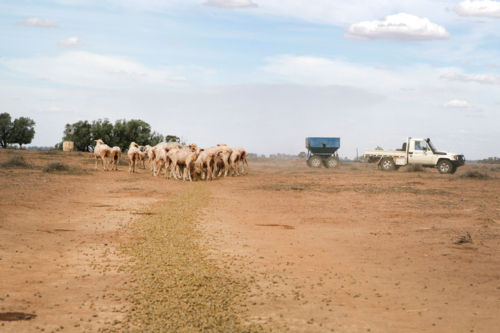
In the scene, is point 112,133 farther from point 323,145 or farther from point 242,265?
point 242,265

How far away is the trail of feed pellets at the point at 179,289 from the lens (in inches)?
229

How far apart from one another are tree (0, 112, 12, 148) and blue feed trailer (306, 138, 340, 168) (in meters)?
41.2

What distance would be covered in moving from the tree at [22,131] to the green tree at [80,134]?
250 inches

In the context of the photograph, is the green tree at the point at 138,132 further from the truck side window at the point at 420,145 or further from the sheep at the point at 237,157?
the truck side window at the point at 420,145

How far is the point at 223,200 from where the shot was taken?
1864cm

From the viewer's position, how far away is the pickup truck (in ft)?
121

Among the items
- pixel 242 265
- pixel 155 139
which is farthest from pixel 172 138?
pixel 242 265

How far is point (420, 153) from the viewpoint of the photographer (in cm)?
3722

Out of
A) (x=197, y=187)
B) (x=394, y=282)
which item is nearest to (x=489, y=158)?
(x=197, y=187)

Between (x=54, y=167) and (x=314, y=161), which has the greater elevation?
(x=314, y=161)

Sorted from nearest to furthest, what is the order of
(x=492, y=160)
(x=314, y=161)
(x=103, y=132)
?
(x=314, y=161)
(x=103, y=132)
(x=492, y=160)

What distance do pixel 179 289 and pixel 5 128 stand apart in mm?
61622

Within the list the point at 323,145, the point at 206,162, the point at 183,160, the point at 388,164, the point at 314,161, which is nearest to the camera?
the point at 206,162

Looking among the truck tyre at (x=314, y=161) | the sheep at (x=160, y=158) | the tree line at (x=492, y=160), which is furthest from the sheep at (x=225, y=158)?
the tree line at (x=492, y=160)
